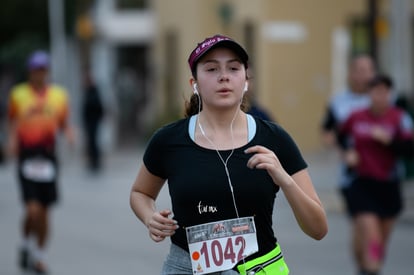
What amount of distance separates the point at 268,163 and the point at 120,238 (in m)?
9.28

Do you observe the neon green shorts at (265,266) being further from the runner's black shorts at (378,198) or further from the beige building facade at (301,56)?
the beige building facade at (301,56)

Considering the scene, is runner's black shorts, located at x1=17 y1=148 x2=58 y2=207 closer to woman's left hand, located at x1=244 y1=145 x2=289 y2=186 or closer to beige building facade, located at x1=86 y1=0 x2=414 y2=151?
woman's left hand, located at x1=244 y1=145 x2=289 y2=186

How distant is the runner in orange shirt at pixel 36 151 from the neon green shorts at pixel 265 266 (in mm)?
6349

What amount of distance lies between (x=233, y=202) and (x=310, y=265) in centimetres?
661

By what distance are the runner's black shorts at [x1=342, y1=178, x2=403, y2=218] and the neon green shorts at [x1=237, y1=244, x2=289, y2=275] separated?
15.6 feet

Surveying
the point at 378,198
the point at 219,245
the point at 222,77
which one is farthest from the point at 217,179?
the point at 378,198

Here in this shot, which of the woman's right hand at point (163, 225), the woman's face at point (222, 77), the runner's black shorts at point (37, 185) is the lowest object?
the runner's black shorts at point (37, 185)

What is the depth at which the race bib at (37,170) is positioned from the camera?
1130 centimetres

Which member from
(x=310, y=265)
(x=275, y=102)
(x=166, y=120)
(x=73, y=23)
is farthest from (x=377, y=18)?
(x=73, y=23)

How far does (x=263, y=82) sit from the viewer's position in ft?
87.6

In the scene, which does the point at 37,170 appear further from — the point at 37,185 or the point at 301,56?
the point at 301,56

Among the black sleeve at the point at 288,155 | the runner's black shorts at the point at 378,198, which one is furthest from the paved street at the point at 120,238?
the black sleeve at the point at 288,155

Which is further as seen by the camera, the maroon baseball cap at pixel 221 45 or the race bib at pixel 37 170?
the race bib at pixel 37 170

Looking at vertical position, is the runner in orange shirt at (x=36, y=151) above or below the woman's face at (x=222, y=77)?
below
